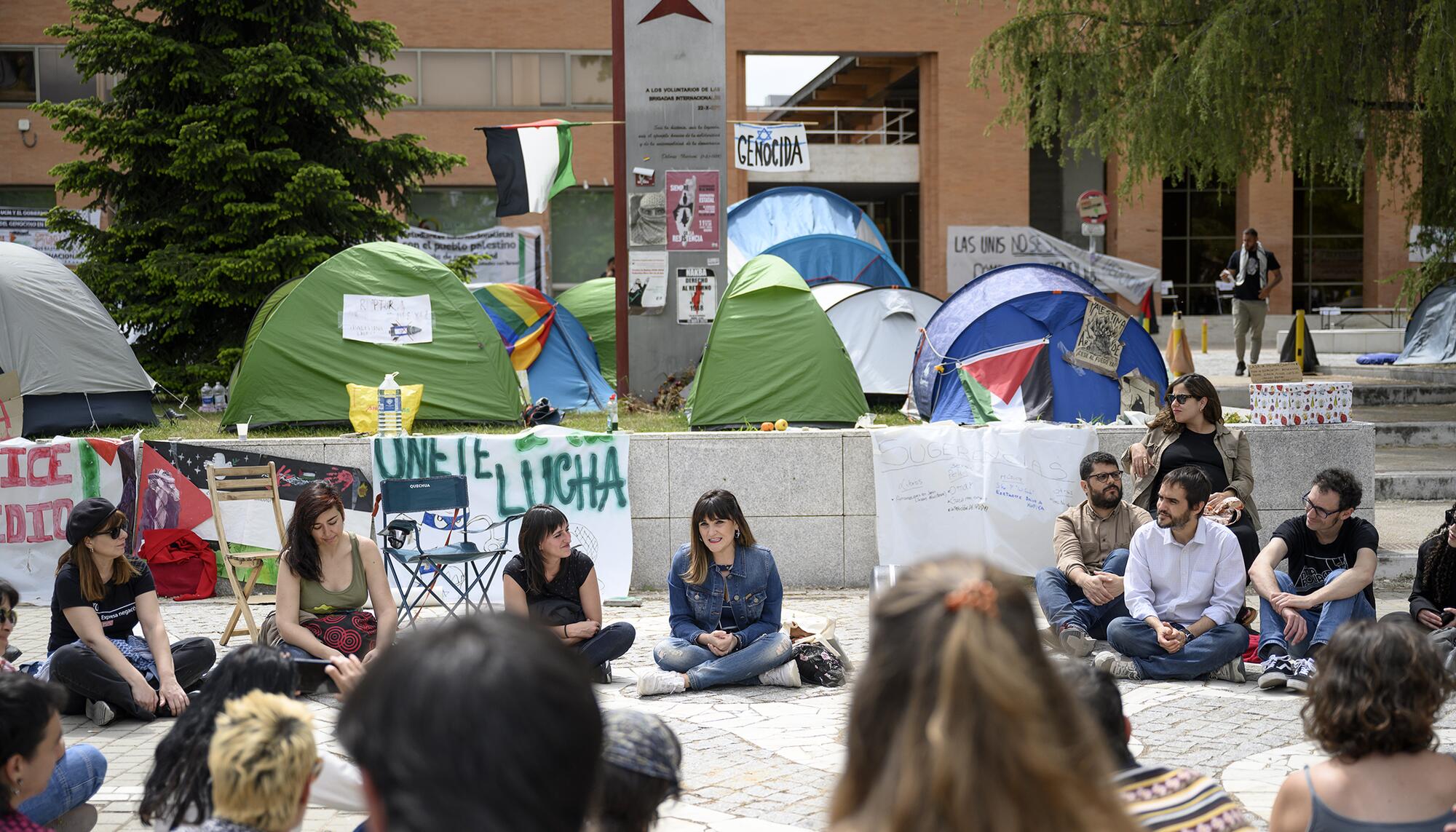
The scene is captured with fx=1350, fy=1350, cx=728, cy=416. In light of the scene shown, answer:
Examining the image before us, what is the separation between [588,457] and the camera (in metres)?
9.60

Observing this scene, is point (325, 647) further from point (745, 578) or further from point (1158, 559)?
point (1158, 559)

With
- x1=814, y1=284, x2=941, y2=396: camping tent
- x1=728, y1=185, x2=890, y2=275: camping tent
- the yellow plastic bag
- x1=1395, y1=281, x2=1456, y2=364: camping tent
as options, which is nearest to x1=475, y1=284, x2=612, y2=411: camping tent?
x1=814, y1=284, x2=941, y2=396: camping tent

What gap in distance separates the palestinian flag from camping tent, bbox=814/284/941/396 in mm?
2862

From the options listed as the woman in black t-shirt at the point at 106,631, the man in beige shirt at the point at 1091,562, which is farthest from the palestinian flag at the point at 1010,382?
the woman in black t-shirt at the point at 106,631

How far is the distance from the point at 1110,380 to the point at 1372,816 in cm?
872

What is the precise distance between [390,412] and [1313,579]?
6281mm

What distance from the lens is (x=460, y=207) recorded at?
101 ft

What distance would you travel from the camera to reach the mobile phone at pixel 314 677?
6.68 meters

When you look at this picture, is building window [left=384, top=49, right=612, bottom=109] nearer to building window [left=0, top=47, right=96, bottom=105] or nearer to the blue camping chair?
building window [left=0, top=47, right=96, bottom=105]

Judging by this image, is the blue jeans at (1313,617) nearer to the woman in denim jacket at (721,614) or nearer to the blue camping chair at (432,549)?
the woman in denim jacket at (721,614)

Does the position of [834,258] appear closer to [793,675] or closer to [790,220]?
[790,220]

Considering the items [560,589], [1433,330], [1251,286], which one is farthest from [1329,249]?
[560,589]

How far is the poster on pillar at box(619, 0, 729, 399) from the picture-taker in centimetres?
1354

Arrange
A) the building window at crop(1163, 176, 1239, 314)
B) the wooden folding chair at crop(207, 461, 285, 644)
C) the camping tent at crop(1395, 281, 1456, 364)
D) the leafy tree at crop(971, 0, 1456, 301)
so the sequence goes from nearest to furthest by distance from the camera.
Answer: the wooden folding chair at crop(207, 461, 285, 644) < the leafy tree at crop(971, 0, 1456, 301) < the camping tent at crop(1395, 281, 1456, 364) < the building window at crop(1163, 176, 1239, 314)
